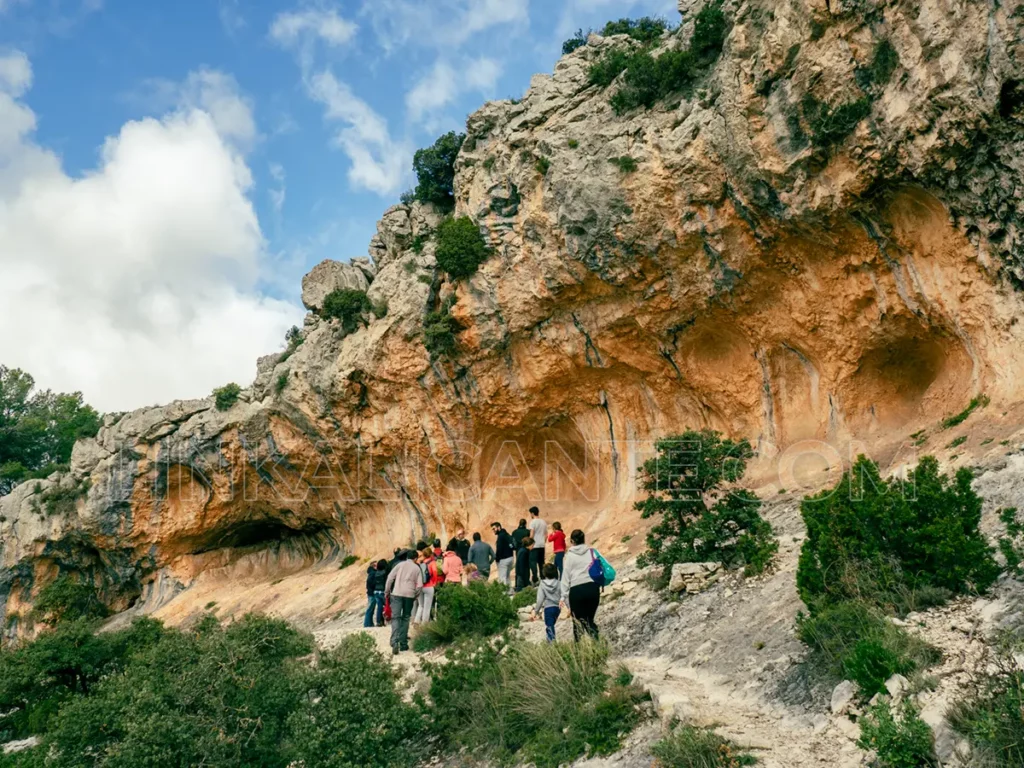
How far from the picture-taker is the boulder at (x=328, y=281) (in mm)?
25250

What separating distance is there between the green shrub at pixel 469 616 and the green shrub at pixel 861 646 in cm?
490

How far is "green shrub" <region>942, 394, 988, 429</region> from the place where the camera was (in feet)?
43.0

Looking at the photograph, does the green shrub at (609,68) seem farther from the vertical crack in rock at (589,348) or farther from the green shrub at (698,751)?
the green shrub at (698,751)

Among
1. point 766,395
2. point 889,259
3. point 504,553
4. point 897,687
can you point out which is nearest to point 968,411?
point 889,259

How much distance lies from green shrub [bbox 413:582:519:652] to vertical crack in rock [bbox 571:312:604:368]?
9406 mm

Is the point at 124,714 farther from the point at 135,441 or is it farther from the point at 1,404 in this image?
the point at 1,404

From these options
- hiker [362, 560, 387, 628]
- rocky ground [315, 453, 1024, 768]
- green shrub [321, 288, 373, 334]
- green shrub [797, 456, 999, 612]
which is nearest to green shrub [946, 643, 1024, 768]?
Answer: rocky ground [315, 453, 1024, 768]

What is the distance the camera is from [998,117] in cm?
1177

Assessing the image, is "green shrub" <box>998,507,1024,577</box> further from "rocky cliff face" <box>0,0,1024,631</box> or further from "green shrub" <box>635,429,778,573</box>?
"rocky cliff face" <box>0,0,1024,631</box>

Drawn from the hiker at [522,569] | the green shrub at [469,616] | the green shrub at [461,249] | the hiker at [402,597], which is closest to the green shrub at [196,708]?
the hiker at [402,597]

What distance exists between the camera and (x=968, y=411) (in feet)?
43.6

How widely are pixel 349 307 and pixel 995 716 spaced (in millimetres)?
21170

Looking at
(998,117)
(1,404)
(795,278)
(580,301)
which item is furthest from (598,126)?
(1,404)

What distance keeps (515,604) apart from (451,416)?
1092cm
